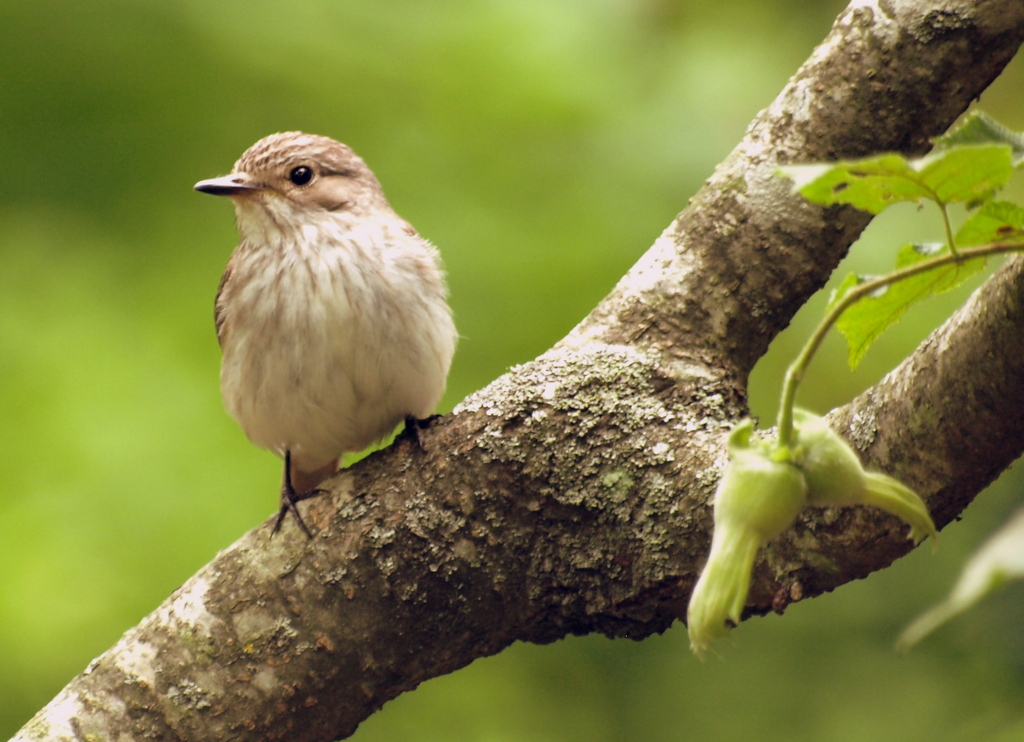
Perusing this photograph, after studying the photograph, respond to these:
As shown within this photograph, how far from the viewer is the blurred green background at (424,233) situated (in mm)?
3625

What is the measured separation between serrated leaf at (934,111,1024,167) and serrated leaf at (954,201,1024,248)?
0.07 metres

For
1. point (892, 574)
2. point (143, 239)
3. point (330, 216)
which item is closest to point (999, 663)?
point (892, 574)

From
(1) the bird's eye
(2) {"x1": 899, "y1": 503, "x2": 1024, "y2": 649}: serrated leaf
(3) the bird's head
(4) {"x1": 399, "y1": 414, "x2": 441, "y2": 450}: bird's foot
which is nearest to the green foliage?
(2) {"x1": 899, "y1": 503, "x2": 1024, "y2": 649}: serrated leaf

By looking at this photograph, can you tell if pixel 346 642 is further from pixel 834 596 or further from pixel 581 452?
pixel 834 596

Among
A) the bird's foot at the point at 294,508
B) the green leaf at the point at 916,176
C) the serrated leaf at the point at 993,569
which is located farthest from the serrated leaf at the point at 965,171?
the bird's foot at the point at 294,508

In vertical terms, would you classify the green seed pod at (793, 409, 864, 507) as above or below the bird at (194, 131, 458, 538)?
below

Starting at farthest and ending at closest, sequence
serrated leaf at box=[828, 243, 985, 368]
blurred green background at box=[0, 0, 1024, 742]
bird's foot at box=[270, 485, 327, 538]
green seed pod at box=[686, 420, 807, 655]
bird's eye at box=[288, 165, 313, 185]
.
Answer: blurred green background at box=[0, 0, 1024, 742] → bird's eye at box=[288, 165, 313, 185] → bird's foot at box=[270, 485, 327, 538] → serrated leaf at box=[828, 243, 985, 368] → green seed pod at box=[686, 420, 807, 655]

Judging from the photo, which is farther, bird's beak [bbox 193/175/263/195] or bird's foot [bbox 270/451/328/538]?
bird's beak [bbox 193/175/263/195]

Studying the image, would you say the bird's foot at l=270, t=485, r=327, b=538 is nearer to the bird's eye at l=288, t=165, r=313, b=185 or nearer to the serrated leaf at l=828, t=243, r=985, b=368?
the bird's eye at l=288, t=165, r=313, b=185

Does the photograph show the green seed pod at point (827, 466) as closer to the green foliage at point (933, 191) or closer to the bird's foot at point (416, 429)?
the green foliage at point (933, 191)

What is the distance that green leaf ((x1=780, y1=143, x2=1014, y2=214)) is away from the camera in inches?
42.2

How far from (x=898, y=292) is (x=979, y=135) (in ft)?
0.74

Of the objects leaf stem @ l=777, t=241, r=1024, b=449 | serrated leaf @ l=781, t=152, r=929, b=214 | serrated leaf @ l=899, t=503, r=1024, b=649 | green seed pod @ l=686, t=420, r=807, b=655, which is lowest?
serrated leaf @ l=899, t=503, r=1024, b=649

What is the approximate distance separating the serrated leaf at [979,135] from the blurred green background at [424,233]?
92.4 inches
